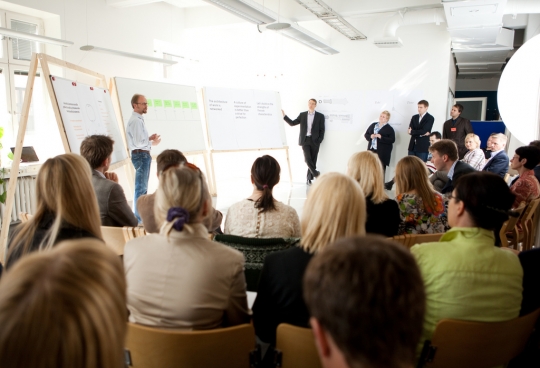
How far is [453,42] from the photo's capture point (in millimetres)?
7840

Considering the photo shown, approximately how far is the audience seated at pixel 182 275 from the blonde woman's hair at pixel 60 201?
39cm

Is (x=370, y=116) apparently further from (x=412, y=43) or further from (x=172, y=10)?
(x=172, y=10)

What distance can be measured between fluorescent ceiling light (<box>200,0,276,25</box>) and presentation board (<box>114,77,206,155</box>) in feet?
6.29

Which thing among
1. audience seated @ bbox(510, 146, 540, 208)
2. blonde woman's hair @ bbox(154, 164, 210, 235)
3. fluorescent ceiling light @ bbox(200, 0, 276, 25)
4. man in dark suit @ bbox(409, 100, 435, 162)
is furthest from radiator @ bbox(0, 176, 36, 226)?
man in dark suit @ bbox(409, 100, 435, 162)

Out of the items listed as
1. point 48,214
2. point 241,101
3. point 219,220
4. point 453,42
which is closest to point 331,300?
point 48,214

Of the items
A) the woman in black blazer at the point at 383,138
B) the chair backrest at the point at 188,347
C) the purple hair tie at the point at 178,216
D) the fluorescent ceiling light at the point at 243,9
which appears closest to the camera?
the chair backrest at the point at 188,347

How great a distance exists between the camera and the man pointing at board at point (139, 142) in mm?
5469

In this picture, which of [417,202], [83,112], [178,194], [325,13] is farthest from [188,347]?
[325,13]

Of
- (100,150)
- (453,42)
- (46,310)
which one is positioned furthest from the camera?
(453,42)

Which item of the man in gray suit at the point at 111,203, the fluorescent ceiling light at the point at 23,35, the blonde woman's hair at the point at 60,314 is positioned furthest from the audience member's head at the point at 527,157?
the fluorescent ceiling light at the point at 23,35

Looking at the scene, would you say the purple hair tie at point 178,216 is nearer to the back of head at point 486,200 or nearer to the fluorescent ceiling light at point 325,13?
the back of head at point 486,200

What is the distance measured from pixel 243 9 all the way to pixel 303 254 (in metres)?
4.43

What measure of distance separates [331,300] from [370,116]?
8408mm

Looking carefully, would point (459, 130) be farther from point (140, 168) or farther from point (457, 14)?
point (140, 168)
